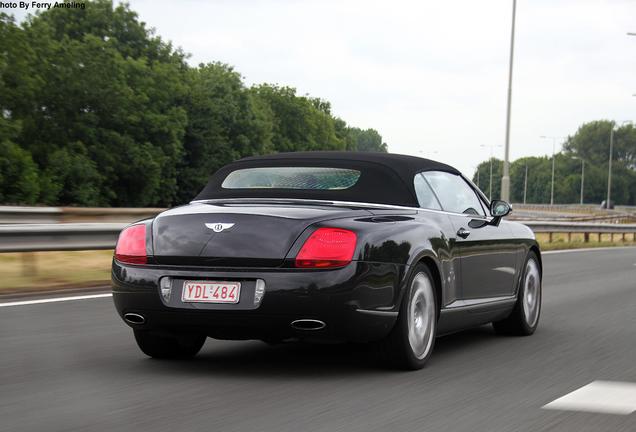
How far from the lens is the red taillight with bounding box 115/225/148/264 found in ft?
21.5

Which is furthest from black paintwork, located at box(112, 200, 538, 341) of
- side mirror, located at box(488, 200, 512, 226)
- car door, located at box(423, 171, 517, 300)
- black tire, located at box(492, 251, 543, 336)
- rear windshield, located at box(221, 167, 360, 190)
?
black tire, located at box(492, 251, 543, 336)

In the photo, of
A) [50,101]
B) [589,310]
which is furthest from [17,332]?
[50,101]

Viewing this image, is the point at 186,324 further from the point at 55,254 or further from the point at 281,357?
the point at 55,254

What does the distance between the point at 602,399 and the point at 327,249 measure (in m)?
1.64

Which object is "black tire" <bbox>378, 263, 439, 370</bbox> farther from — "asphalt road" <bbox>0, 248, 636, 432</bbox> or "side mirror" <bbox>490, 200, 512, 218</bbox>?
"side mirror" <bbox>490, 200, 512, 218</bbox>

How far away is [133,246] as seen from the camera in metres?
6.62

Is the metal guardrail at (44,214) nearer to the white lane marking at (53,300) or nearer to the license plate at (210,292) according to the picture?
the white lane marking at (53,300)

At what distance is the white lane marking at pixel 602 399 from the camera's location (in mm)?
5617

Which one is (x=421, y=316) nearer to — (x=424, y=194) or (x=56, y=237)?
(x=424, y=194)

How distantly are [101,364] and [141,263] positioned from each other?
2.36 ft

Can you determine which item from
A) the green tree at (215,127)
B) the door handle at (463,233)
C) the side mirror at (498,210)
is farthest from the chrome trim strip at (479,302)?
the green tree at (215,127)

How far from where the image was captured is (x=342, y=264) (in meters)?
6.23

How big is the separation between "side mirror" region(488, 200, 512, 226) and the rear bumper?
2.04 meters

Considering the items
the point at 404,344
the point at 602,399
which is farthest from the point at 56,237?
the point at 602,399
